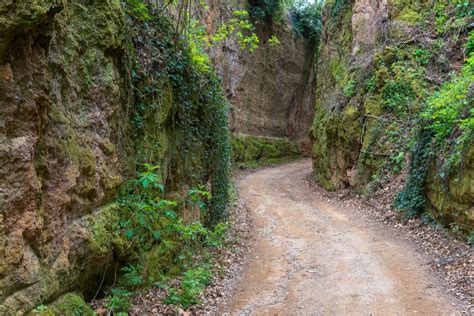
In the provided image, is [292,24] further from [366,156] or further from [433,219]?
[433,219]

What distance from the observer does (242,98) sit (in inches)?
1038

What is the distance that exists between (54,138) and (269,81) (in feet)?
82.4

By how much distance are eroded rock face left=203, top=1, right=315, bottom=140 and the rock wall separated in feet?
26.0

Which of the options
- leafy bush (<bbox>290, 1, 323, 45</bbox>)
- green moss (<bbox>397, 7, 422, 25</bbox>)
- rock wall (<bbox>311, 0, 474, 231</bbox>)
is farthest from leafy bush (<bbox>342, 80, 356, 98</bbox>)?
leafy bush (<bbox>290, 1, 323, 45</bbox>)

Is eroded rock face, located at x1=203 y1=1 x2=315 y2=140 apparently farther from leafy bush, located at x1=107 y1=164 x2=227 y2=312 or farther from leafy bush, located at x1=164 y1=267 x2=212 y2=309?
leafy bush, located at x1=164 y1=267 x2=212 y2=309

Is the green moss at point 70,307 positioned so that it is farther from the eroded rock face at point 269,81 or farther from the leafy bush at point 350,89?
the eroded rock face at point 269,81

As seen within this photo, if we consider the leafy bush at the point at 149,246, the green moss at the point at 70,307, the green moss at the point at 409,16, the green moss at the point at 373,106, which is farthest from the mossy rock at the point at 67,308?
the green moss at the point at 409,16

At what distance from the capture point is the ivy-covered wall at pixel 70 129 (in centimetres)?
384

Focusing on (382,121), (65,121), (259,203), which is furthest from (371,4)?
(65,121)

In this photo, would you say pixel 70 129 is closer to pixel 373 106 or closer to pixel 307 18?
pixel 373 106

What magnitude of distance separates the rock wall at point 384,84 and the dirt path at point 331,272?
2227 millimetres

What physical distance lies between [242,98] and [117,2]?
20.3 m

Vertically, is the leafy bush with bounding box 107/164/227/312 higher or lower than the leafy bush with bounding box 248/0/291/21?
lower

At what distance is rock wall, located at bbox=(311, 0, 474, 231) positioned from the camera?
1319 cm
